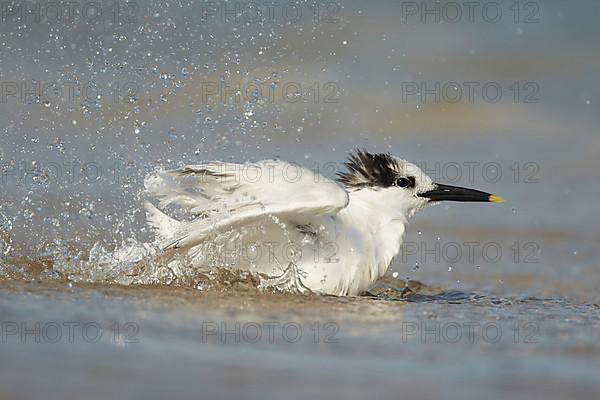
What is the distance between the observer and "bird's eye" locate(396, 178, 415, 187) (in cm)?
543

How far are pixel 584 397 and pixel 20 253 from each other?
3.41m

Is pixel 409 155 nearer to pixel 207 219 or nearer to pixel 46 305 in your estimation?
pixel 207 219

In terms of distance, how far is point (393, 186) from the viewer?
541cm

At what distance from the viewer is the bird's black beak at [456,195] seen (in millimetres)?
5488

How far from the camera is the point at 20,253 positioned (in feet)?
17.5

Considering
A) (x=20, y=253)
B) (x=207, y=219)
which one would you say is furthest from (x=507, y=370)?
(x=20, y=253)

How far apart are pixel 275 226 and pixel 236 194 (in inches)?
10.1
